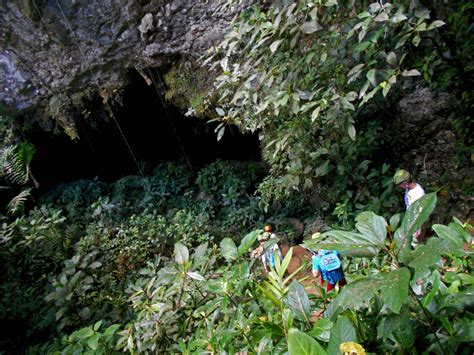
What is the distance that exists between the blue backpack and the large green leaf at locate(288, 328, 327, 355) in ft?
6.73

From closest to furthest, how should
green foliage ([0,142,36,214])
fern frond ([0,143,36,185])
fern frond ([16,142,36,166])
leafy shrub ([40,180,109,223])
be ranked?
1. green foliage ([0,142,36,214])
2. fern frond ([0,143,36,185])
3. fern frond ([16,142,36,166])
4. leafy shrub ([40,180,109,223])

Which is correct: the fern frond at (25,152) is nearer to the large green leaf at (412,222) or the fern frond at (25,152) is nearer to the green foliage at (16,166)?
the green foliage at (16,166)

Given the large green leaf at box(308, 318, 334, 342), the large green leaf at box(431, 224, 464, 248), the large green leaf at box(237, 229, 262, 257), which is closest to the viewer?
the large green leaf at box(308, 318, 334, 342)

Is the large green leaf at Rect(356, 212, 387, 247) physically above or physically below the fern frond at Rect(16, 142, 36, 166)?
above

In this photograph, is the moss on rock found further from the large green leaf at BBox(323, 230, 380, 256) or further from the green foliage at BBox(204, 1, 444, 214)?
the large green leaf at BBox(323, 230, 380, 256)

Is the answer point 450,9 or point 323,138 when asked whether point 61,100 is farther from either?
point 450,9

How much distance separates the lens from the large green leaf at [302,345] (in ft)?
2.12

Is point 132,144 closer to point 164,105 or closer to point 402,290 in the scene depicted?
point 164,105

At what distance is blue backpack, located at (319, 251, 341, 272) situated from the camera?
8.46ft

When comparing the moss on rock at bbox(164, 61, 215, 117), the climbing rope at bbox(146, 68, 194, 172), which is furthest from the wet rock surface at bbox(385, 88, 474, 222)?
the climbing rope at bbox(146, 68, 194, 172)

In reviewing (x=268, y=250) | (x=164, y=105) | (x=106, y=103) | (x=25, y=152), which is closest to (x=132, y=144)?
(x=106, y=103)

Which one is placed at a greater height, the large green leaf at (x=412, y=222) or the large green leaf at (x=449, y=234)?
the large green leaf at (x=412, y=222)

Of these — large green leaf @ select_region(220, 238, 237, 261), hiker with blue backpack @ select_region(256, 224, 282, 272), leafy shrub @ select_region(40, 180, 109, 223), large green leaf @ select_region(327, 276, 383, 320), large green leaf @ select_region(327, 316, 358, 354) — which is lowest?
leafy shrub @ select_region(40, 180, 109, 223)

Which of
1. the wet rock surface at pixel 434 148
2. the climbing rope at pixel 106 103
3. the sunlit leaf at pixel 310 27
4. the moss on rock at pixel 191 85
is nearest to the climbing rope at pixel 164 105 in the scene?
the moss on rock at pixel 191 85
